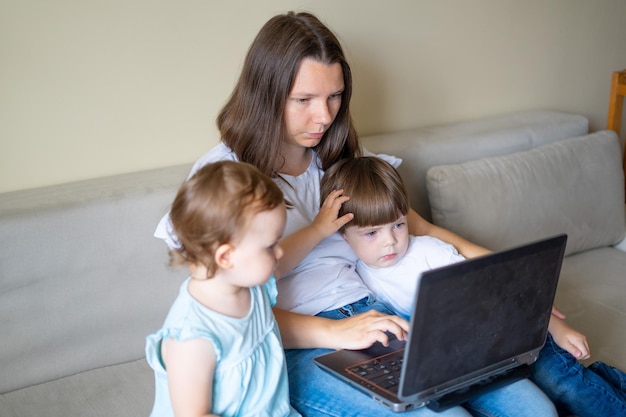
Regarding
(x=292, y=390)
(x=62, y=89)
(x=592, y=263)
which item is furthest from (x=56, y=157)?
(x=592, y=263)

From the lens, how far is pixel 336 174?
1646mm

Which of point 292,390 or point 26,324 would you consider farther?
point 26,324

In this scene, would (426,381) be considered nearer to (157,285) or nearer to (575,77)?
(157,285)

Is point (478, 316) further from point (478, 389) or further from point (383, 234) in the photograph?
point (383, 234)

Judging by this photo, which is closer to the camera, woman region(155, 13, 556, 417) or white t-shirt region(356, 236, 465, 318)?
woman region(155, 13, 556, 417)

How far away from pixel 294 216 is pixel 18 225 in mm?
602

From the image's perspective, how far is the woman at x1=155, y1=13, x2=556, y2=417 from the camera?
4.68 ft

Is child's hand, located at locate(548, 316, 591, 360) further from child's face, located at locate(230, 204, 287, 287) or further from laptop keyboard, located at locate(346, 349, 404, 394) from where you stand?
child's face, located at locate(230, 204, 287, 287)

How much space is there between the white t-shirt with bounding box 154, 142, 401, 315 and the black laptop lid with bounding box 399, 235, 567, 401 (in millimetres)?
395

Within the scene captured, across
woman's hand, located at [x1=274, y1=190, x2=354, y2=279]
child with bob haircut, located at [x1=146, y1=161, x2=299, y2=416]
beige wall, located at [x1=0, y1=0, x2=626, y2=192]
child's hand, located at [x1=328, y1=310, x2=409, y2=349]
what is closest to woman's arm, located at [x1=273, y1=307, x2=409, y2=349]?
child's hand, located at [x1=328, y1=310, x2=409, y2=349]

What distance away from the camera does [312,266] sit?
1636mm

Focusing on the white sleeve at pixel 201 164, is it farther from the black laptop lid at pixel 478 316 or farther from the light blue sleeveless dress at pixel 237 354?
the black laptop lid at pixel 478 316

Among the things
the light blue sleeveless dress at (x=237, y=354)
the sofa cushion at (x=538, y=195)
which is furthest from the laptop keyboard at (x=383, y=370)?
the sofa cushion at (x=538, y=195)

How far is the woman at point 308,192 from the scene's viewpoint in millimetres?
1426
